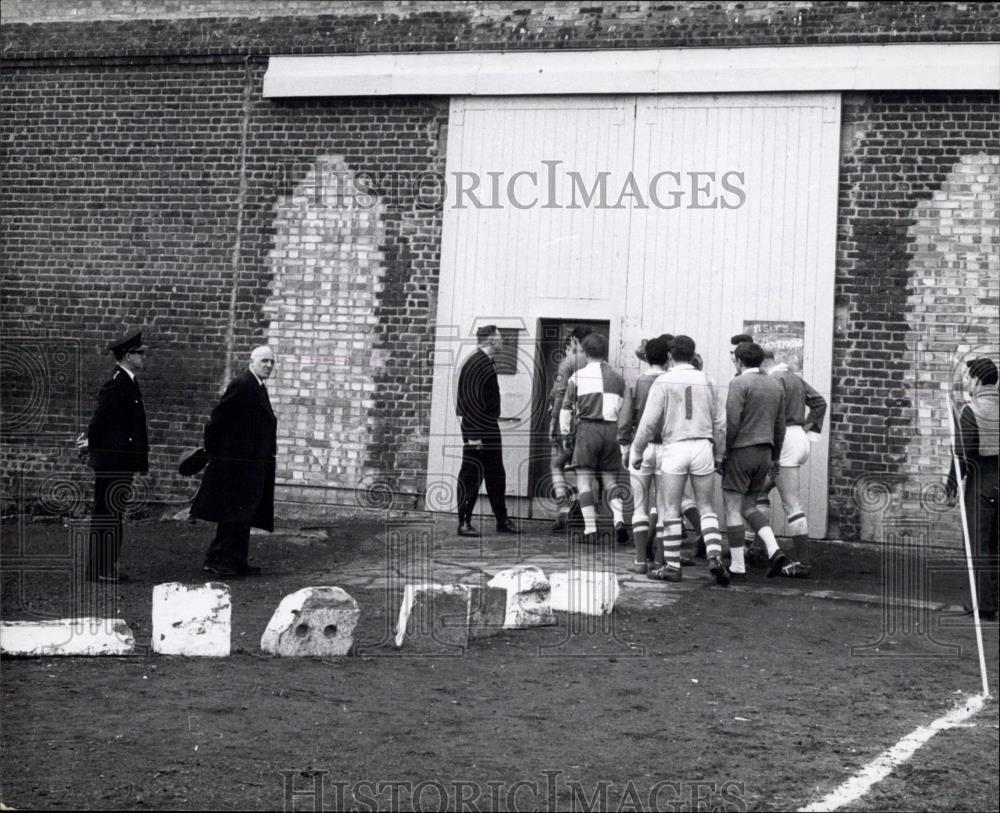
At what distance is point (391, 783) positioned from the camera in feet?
17.1

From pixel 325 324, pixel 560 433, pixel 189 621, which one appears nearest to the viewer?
pixel 189 621

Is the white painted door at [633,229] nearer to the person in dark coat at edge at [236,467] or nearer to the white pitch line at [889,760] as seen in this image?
the person in dark coat at edge at [236,467]

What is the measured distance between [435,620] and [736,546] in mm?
3235

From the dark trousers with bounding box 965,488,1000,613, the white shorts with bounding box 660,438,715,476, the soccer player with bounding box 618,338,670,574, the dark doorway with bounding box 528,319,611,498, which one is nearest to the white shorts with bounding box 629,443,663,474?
the soccer player with bounding box 618,338,670,574

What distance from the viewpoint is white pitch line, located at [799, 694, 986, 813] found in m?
5.18

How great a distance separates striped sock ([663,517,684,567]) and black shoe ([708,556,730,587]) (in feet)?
0.84

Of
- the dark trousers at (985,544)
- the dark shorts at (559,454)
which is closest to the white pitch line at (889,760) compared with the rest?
the dark trousers at (985,544)

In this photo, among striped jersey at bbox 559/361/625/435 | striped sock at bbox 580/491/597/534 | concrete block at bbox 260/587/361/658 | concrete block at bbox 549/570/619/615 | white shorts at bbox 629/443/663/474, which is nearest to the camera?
concrete block at bbox 260/587/361/658

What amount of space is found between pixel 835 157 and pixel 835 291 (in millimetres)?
1264

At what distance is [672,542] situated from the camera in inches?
393

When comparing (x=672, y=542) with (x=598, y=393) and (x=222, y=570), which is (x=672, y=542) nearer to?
(x=598, y=393)

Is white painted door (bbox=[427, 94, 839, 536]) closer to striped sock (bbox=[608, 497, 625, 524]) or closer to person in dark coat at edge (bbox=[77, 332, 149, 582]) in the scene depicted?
striped sock (bbox=[608, 497, 625, 524])

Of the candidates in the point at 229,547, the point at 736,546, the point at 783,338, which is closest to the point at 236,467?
the point at 229,547

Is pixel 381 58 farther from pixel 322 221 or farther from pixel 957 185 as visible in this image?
pixel 957 185
